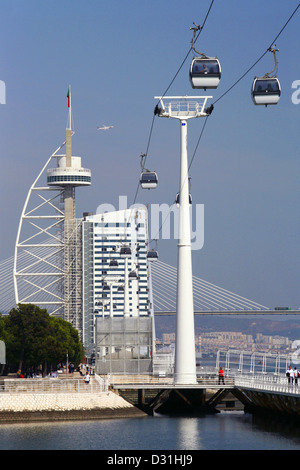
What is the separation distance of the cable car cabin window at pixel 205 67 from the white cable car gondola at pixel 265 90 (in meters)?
1.39

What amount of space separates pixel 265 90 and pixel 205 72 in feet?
7.14

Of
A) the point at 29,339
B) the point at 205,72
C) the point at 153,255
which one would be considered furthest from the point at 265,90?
the point at 29,339

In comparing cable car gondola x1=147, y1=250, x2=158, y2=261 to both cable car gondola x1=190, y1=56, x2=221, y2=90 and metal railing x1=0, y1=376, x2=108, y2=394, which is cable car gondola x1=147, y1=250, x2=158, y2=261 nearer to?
metal railing x1=0, y1=376, x2=108, y2=394

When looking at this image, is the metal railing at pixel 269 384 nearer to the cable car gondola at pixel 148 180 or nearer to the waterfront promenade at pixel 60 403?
the waterfront promenade at pixel 60 403

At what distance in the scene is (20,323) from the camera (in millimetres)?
87938

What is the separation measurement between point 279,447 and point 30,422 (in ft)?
47.2

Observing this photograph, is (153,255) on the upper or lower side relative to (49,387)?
upper

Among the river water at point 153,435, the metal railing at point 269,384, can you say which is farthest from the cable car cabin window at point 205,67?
the metal railing at point 269,384

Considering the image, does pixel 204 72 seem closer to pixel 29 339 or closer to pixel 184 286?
pixel 184 286

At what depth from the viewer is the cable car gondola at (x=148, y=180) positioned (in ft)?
212

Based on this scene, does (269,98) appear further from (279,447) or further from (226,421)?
(226,421)

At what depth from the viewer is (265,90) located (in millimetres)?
39938

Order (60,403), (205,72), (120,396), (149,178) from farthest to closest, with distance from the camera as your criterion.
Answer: (149,178), (120,396), (60,403), (205,72)

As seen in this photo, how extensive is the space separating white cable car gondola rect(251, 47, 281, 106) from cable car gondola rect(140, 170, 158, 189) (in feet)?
81.3
